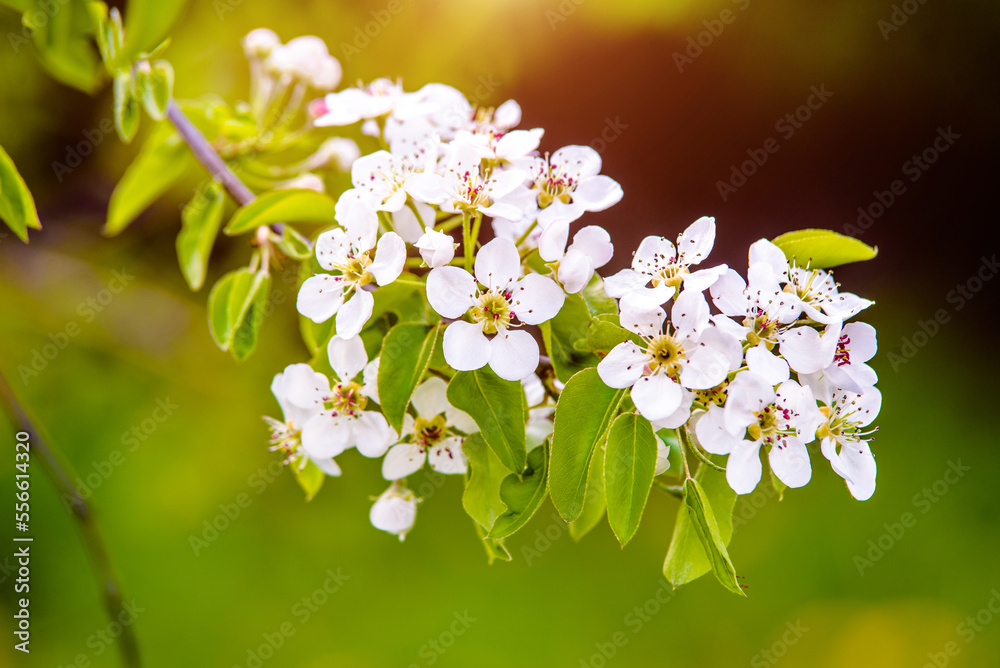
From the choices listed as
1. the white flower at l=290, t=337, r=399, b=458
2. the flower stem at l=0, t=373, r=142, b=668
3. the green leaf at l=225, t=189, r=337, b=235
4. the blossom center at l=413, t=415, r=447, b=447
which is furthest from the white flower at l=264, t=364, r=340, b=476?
the flower stem at l=0, t=373, r=142, b=668

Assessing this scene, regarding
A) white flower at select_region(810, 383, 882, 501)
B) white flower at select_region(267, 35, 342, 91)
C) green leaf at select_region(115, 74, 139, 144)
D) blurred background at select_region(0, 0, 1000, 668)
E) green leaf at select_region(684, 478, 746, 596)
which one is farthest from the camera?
blurred background at select_region(0, 0, 1000, 668)

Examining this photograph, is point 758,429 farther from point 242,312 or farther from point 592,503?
point 242,312

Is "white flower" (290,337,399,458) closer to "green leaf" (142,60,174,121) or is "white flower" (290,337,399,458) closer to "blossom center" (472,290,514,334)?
"blossom center" (472,290,514,334)

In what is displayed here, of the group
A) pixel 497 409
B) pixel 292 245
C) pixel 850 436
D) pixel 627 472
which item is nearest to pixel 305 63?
pixel 292 245

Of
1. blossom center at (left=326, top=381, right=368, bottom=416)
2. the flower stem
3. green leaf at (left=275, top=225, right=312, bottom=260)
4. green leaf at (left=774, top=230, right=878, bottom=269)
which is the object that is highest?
green leaf at (left=774, top=230, right=878, bottom=269)

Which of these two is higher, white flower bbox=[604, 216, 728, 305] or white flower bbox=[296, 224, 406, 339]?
white flower bbox=[604, 216, 728, 305]

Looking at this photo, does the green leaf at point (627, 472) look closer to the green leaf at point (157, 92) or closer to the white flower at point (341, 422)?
the white flower at point (341, 422)

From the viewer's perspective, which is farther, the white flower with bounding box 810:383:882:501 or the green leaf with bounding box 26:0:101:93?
the green leaf with bounding box 26:0:101:93

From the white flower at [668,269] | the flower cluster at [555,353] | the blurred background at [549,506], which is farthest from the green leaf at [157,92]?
the blurred background at [549,506]
